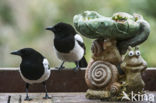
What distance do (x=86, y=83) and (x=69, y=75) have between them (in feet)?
0.42

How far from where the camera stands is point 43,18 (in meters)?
4.91

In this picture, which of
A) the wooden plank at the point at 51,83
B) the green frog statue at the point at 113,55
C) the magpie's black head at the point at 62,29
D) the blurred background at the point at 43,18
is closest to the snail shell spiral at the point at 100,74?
the green frog statue at the point at 113,55

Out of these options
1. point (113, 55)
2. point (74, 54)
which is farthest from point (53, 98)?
point (74, 54)

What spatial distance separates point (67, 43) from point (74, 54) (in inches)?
4.4

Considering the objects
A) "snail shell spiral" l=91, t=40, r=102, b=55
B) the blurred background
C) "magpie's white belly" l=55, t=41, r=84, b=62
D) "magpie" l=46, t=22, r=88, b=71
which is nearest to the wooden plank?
"magpie" l=46, t=22, r=88, b=71

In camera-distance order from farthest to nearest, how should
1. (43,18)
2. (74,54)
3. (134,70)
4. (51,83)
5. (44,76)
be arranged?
(43,18)
(74,54)
(51,83)
(44,76)
(134,70)

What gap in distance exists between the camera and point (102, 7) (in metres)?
4.77

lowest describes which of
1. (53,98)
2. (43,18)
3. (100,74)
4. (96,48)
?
(53,98)

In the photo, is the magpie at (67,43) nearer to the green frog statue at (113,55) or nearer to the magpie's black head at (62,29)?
the magpie's black head at (62,29)

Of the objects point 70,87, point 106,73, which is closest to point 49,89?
point 70,87

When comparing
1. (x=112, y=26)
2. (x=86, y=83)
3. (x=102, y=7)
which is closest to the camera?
(x=112, y=26)

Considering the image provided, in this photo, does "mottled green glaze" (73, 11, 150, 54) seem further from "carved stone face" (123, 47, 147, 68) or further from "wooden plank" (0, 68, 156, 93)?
"wooden plank" (0, 68, 156, 93)

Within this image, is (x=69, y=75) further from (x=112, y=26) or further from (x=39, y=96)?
(x=112, y=26)

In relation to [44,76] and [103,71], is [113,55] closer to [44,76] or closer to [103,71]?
[103,71]
